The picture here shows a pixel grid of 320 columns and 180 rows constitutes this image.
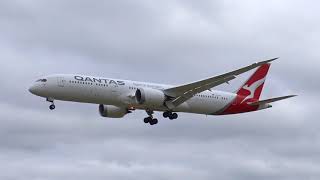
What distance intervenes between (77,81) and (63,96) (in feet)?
6.67

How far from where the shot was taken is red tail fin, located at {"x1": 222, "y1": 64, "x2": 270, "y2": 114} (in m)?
91.5

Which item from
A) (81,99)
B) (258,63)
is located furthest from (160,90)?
(258,63)

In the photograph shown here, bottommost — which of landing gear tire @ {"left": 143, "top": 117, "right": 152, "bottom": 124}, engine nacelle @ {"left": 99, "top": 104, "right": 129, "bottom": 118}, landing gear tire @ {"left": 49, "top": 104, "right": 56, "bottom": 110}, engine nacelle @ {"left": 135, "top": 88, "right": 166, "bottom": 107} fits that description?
landing gear tire @ {"left": 49, "top": 104, "right": 56, "bottom": 110}

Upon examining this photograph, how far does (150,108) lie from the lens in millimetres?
85812

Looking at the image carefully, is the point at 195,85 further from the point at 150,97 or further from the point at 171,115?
the point at 171,115

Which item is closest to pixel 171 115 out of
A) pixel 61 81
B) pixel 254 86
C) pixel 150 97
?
pixel 150 97

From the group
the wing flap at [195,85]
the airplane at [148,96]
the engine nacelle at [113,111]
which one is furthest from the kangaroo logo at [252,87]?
the engine nacelle at [113,111]

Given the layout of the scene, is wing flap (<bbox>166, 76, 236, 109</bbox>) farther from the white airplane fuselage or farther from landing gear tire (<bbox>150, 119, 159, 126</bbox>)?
landing gear tire (<bbox>150, 119, 159, 126</bbox>)

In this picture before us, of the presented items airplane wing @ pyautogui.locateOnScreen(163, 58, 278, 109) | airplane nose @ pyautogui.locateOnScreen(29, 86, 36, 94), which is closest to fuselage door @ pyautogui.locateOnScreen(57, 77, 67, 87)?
airplane nose @ pyautogui.locateOnScreen(29, 86, 36, 94)

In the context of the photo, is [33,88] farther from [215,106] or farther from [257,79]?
[257,79]

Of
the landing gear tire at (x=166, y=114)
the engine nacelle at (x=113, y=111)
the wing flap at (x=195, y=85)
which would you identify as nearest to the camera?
the wing flap at (x=195, y=85)

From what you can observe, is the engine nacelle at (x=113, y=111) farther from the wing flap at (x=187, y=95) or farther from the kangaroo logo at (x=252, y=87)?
the kangaroo logo at (x=252, y=87)

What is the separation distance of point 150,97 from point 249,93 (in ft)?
52.4

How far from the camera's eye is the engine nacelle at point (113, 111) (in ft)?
A: 298
